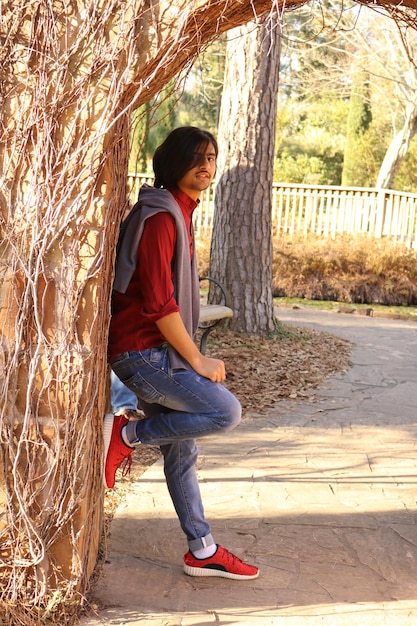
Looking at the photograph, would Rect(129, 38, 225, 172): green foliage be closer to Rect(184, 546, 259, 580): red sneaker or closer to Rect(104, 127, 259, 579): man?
Rect(104, 127, 259, 579): man

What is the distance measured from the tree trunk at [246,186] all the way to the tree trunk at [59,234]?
567 cm

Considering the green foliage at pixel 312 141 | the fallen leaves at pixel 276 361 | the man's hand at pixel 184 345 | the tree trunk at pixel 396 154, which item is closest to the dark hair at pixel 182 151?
the man's hand at pixel 184 345

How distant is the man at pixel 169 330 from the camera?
10.9 feet

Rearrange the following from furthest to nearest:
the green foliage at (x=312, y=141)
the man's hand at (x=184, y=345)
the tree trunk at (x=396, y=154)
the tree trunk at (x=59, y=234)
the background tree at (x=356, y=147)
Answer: the green foliage at (x=312, y=141) < the background tree at (x=356, y=147) < the tree trunk at (x=396, y=154) < the man's hand at (x=184, y=345) < the tree trunk at (x=59, y=234)

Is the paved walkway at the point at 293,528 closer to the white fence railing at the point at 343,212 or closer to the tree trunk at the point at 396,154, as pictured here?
the white fence railing at the point at 343,212

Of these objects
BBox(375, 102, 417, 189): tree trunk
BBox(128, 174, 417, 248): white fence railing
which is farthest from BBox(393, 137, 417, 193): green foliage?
BBox(128, 174, 417, 248): white fence railing

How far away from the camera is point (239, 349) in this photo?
8.59 m

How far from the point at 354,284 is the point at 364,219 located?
3.66 meters

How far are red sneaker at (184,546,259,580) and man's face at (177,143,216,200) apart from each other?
154 cm

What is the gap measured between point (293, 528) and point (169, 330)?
4.97 feet

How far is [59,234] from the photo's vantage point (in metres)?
3.22

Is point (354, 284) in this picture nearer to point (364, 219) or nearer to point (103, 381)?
point (364, 219)

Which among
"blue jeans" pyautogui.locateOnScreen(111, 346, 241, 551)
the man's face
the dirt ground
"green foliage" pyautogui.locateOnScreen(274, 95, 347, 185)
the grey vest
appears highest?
"green foliage" pyautogui.locateOnScreen(274, 95, 347, 185)

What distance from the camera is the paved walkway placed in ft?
11.3
